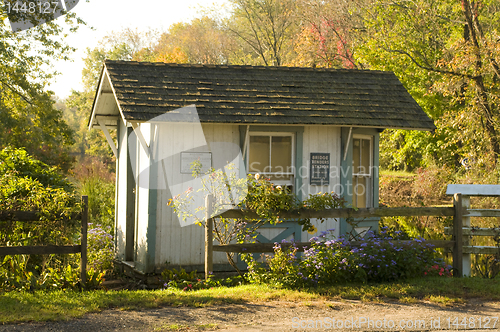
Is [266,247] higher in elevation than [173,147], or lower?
lower

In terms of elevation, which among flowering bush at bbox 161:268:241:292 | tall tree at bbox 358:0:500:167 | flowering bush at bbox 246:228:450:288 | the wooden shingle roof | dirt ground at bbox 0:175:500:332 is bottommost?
flowering bush at bbox 161:268:241:292

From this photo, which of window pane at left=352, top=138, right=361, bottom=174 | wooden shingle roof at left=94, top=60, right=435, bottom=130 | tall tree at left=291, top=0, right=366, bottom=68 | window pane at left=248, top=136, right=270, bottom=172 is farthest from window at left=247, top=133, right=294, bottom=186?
tall tree at left=291, top=0, right=366, bottom=68

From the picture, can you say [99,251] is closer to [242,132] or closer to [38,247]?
[38,247]

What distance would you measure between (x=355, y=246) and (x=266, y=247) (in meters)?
1.37

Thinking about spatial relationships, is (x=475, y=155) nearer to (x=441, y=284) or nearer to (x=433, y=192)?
(x=433, y=192)

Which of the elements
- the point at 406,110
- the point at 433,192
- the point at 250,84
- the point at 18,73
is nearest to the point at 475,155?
the point at 433,192

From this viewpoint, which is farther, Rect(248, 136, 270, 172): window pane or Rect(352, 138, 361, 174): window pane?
Rect(352, 138, 361, 174): window pane

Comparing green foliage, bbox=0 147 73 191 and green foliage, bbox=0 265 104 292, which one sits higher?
green foliage, bbox=0 147 73 191

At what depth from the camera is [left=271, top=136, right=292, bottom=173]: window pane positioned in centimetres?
930

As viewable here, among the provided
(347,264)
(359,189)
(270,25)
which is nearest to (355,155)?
(359,189)

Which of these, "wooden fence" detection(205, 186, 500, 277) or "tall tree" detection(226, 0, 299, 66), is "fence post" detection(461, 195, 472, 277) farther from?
"tall tree" detection(226, 0, 299, 66)

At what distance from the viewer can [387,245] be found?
7.23m

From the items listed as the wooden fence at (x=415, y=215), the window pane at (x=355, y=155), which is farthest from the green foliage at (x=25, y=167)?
the window pane at (x=355, y=155)

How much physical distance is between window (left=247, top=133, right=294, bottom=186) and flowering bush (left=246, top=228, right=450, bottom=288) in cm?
224
